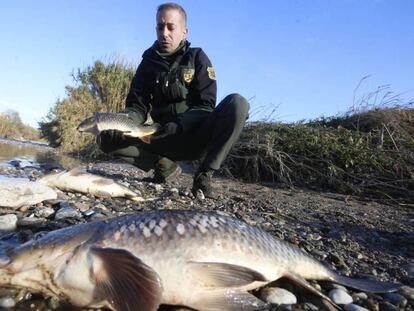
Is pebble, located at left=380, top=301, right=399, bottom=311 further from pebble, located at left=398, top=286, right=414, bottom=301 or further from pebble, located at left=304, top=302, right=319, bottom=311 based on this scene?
pebble, located at left=304, top=302, right=319, bottom=311

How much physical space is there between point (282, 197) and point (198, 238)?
486cm

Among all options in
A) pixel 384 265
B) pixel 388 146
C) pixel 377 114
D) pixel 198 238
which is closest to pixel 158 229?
pixel 198 238

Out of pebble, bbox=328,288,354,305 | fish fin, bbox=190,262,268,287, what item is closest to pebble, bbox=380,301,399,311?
pebble, bbox=328,288,354,305

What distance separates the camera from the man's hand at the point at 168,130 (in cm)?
572

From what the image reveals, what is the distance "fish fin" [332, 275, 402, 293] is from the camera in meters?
2.36

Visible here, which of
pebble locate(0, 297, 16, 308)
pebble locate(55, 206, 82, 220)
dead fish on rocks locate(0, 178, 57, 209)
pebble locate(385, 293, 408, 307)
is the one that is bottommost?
pebble locate(0, 297, 16, 308)

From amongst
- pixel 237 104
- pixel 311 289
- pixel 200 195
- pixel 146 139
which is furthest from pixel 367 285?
pixel 146 139

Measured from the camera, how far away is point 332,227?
4379mm

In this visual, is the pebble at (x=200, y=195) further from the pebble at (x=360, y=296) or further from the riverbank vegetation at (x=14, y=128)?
the riverbank vegetation at (x=14, y=128)

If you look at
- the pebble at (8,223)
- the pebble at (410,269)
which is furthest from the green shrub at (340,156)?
the pebble at (8,223)

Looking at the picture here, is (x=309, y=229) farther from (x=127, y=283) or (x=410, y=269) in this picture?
(x=127, y=283)

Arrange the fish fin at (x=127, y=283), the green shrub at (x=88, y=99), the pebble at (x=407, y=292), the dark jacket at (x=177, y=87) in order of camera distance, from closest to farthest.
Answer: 1. the fish fin at (x=127, y=283)
2. the pebble at (x=407, y=292)
3. the dark jacket at (x=177, y=87)
4. the green shrub at (x=88, y=99)

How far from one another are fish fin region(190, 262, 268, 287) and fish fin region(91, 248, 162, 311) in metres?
0.22

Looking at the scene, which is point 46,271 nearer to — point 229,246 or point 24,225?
point 229,246
